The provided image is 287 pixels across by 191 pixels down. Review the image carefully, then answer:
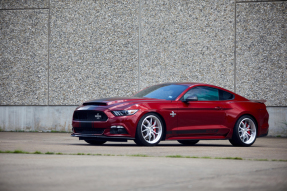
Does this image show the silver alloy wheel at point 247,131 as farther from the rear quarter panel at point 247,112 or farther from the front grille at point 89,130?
the front grille at point 89,130

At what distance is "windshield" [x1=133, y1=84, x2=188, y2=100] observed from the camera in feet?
37.3

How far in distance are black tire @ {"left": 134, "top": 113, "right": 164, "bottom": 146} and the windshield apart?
2.36 feet

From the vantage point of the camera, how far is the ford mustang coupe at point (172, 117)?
34.5 ft

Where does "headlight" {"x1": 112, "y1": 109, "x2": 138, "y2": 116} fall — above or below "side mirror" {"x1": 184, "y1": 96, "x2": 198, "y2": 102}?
below

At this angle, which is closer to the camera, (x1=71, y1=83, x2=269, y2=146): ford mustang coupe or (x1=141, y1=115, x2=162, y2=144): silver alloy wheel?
(x1=71, y1=83, x2=269, y2=146): ford mustang coupe

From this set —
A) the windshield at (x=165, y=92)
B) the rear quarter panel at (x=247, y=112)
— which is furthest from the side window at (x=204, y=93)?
the rear quarter panel at (x=247, y=112)

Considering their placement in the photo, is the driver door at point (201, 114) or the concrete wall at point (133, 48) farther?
the concrete wall at point (133, 48)

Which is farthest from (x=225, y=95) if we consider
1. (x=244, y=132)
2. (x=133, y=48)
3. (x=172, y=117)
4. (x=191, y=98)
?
(x=133, y=48)

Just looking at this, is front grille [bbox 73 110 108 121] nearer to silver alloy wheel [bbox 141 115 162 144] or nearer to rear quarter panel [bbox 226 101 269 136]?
silver alloy wheel [bbox 141 115 162 144]

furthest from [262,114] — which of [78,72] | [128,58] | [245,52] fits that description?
[78,72]

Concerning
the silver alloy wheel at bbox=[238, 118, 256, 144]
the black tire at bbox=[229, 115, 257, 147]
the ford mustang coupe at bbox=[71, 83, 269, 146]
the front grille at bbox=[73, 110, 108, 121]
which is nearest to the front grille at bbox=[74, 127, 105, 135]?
the ford mustang coupe at bbox=[71, 83, 269, 146]

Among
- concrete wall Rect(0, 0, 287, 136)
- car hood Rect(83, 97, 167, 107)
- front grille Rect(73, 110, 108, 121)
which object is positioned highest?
concrete wall Rect(0, 0, 287, 136)

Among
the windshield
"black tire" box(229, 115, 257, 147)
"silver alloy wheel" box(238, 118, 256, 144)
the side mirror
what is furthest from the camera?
"silver alloy wheel" box(238, 118, 256, 144)

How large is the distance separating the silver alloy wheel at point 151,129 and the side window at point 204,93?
107 centimetres
